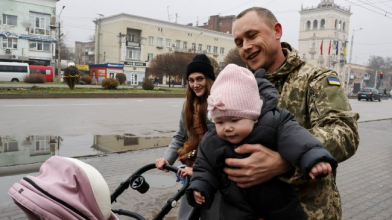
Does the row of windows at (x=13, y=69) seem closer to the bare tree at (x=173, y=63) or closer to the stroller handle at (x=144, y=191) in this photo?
the bare tree at (x=173, y=63)

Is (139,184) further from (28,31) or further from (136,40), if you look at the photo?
(136,40)

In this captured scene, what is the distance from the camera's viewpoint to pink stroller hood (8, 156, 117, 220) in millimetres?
1554

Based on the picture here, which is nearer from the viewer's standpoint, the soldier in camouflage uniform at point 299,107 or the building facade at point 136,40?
the soldier in camouflage uniform at point 299,107

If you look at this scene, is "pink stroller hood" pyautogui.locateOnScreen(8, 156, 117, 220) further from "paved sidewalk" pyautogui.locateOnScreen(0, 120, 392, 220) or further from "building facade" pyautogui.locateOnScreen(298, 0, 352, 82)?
"building facade" pyautogui.locateOnScreen(298, 0, 352, 82)

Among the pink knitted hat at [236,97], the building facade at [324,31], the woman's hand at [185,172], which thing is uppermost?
the building facade at [324,31]

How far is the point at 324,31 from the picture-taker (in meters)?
79.8

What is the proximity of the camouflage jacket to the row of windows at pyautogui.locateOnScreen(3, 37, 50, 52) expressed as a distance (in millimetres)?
51317

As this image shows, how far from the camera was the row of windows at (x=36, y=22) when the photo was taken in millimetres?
45094

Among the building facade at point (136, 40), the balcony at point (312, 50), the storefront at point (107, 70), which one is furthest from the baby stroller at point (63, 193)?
the balcony at point (312, 50)

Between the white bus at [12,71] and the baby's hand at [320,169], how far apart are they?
40055mm

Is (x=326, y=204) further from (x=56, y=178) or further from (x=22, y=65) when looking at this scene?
(x=22, y=65)

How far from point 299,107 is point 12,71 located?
136 feet

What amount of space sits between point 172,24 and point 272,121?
63.9m

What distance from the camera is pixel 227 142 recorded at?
1590 mm
